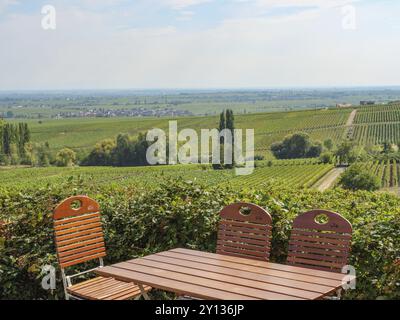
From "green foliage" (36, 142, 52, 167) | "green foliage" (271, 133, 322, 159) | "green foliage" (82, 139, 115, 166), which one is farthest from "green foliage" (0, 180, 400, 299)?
"green foliage" (36, 142, 52, 167)

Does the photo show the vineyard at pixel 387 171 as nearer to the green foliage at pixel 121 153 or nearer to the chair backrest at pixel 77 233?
the green foliage at pixel 121 153

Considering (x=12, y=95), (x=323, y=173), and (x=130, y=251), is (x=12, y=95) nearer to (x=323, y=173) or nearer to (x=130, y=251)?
(x=323, y=173)

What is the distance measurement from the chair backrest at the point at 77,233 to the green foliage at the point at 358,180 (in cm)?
3420

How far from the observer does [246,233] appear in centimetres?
359

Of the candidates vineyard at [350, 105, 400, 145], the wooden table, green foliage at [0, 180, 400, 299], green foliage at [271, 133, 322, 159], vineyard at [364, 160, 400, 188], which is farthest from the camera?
vineyard at [350, 105, 400, 145]

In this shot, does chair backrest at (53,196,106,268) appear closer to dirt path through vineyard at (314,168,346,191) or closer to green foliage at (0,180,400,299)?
green foliage at (0,180,400,299)

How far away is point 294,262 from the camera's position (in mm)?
3330

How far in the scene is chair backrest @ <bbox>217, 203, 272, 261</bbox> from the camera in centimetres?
352

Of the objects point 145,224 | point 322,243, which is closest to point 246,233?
point 322,243

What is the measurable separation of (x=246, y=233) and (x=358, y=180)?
36.2 metres

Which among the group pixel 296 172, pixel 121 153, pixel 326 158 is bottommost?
pixel 296 172

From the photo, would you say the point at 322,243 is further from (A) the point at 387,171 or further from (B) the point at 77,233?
(A) the point at 387,171

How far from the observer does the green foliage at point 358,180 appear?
36594mm
